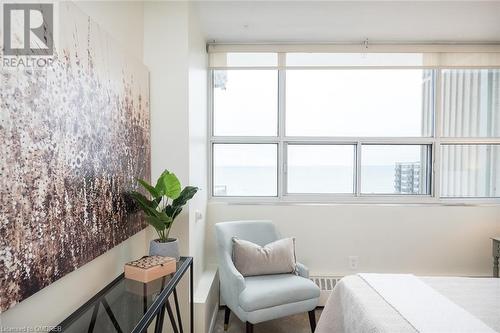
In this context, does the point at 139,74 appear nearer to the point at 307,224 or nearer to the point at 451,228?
the point at 307,224

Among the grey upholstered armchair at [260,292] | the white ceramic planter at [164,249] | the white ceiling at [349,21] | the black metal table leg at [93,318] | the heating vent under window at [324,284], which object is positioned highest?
the white ceiling at [349,21]

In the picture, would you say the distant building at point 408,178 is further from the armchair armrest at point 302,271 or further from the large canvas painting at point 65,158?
the large canvas painting at point 65,158

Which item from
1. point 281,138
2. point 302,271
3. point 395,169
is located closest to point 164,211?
point 302,271

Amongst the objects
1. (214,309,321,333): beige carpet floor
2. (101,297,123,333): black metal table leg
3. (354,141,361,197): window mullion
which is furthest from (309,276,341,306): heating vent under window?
(101,297,123,333): black metal table leg

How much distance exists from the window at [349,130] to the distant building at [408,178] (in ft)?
0.04

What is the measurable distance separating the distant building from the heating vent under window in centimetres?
119

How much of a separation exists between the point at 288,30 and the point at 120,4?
1549 mm

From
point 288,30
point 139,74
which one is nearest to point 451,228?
point 288,30

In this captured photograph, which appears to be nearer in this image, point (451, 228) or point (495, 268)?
point (495, 268)

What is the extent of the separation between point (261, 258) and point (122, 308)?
4.33 ft

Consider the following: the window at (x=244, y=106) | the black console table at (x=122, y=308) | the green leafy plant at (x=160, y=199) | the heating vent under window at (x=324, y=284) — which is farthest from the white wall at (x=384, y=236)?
the black console table at (x=122, y=308)

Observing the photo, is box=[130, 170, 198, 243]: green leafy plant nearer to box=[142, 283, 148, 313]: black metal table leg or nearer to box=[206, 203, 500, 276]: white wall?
box=[142, 283, 148, 313]: black metal table leg

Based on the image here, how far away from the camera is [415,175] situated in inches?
124

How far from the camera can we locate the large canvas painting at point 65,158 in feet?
2.96
